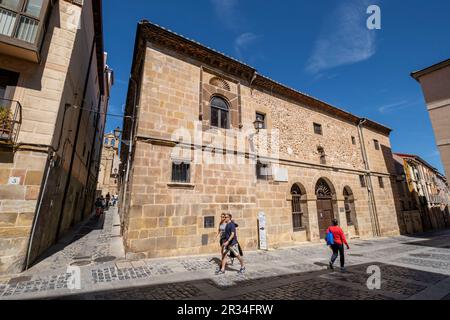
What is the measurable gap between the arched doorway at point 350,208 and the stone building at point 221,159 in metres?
0.07

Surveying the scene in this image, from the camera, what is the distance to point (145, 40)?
8555 mm

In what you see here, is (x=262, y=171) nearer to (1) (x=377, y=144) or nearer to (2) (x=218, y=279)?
(2) (x=218, y=279)

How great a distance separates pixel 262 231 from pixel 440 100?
12479 mm

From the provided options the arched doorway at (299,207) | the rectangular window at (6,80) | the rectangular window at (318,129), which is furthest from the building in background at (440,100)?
the rectangular window at (6,80)

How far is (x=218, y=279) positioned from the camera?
208 inches

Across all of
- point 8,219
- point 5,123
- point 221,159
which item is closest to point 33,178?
point 8,219

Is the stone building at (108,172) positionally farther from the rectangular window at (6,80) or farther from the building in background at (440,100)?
the building in background at (440,100)

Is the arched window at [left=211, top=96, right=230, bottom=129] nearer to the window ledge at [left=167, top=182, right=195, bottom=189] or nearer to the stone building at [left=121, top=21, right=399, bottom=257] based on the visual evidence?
the stone building at [left=121, top=21, right=399, bottom=257]

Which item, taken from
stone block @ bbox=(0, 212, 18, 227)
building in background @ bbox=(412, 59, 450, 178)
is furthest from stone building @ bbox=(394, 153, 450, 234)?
stone block @ bbox=(0, 212, 18, 227)

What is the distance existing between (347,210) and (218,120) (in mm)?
11248

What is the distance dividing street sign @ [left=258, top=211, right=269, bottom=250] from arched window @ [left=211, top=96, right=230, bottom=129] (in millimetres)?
4527

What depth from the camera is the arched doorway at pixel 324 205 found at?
40.5 ft
